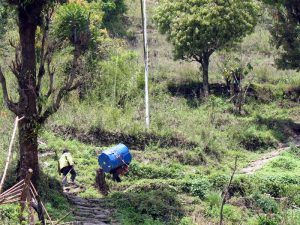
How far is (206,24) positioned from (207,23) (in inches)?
2.6

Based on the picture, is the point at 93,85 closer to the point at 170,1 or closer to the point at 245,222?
the point at 170,1

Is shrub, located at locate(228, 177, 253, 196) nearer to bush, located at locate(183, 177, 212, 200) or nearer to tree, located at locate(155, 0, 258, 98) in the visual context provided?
bush, located at locate(183, 177, 212, 200)

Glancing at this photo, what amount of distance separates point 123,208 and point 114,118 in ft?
20.9

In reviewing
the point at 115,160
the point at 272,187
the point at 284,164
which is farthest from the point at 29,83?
the point at 284,164

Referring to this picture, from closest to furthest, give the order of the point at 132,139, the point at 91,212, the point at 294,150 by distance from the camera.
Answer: the point at 91,212 → the point at 132,139 → the point at 294,150

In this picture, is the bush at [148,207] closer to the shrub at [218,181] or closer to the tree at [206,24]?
the shrub at [218,181]

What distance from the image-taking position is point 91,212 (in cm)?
1285

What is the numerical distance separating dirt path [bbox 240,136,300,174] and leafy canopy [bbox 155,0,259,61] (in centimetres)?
500

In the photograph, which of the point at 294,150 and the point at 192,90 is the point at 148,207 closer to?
the point at 294,150

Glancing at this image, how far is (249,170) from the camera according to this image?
18.0 meters

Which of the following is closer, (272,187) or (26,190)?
(26,190)

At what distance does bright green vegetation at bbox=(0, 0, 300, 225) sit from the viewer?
13.8 m

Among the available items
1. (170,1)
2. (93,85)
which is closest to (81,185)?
(93,85)

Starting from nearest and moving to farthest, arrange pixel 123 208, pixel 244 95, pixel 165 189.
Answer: pixel 123 208
pixel 165 189
pixel 244 95
